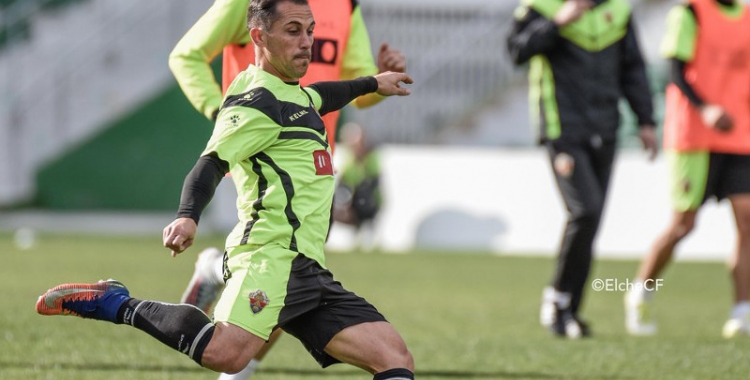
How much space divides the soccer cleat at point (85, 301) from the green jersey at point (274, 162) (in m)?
0.45

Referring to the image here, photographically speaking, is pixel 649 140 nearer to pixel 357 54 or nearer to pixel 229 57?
pixel 357 54

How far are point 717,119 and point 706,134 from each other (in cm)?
40

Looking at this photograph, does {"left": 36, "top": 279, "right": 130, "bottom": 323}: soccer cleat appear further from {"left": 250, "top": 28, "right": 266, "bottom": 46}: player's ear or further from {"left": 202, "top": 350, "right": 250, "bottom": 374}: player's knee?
{"left": 250, "top": 28, "right": 266, "bottom": 46}: player's ear

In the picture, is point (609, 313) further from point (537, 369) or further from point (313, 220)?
point (313, 220)

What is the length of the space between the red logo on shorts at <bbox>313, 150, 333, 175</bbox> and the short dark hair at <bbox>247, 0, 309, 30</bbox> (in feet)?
1.53

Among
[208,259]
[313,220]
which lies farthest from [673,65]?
[313,220]

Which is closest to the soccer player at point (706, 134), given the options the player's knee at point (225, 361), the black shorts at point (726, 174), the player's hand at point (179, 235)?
the black shorts at point (726, 174)

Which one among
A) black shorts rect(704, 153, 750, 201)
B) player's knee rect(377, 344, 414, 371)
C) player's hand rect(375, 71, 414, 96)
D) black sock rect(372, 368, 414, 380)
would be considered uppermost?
player's hand rect(375, 71, 414, 96)

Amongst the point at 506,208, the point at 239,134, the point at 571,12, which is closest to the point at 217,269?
the point at 239,134

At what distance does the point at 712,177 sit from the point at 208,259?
357 centimetres

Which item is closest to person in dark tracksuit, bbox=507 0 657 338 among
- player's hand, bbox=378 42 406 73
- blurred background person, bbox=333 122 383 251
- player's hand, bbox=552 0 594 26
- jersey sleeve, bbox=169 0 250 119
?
player's hand, bbox=552 0 594 26

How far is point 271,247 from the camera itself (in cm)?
423

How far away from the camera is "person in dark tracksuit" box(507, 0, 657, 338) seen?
7.46 metres

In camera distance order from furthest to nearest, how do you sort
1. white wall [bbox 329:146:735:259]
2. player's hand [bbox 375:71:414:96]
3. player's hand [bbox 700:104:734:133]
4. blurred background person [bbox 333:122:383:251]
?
1. blurred background person [bbox 333:122:383:251]
2. white wall [bbox 329:146:735:259]
3. player's hand [bbox 700:104:734:133]
4. player's hand [bbox 375:71:414:96]
